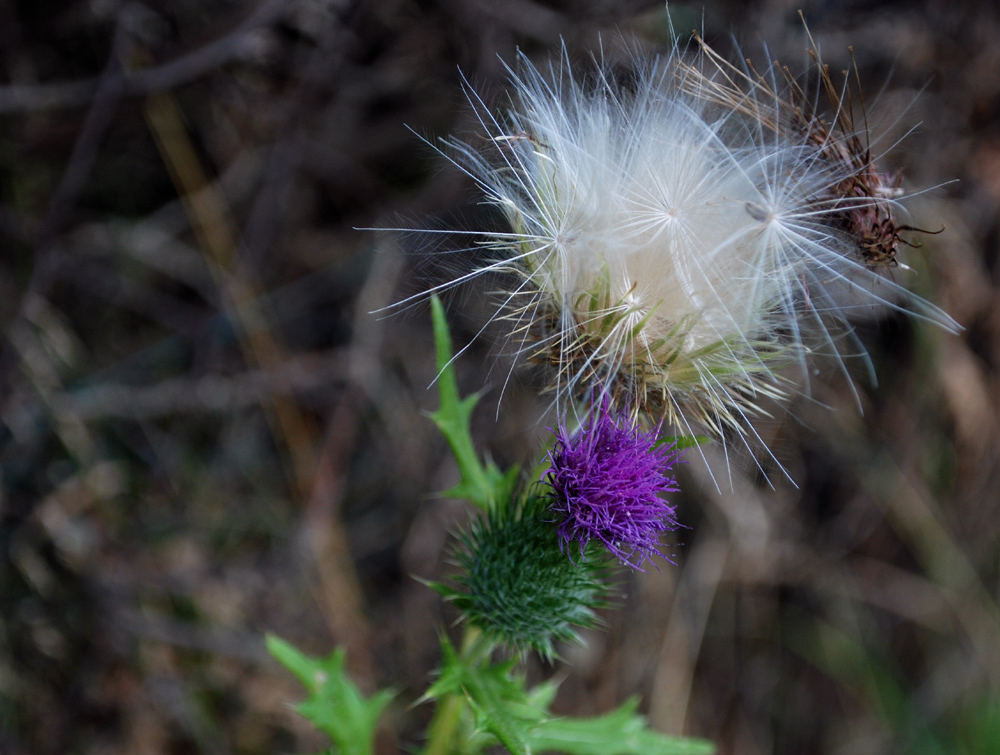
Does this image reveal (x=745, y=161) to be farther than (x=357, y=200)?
No

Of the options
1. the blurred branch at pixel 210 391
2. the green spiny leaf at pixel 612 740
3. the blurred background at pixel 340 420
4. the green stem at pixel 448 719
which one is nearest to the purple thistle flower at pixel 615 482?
the green stem at pixel 448 719

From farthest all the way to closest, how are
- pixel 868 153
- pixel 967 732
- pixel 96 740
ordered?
pixel 967 732
pixel 96 740
pixel 868 153

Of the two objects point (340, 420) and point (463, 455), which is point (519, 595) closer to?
point (463, 455)

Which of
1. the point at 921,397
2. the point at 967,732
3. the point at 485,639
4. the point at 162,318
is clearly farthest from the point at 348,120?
the point at 967,732

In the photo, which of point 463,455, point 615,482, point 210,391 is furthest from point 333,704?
point 210,391

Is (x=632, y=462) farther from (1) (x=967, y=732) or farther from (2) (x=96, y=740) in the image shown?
(1) (x=967, y=732)

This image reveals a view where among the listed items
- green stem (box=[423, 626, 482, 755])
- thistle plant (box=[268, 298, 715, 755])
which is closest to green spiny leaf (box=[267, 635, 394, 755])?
thistle plant (box=[268, 298, 715, 755])
